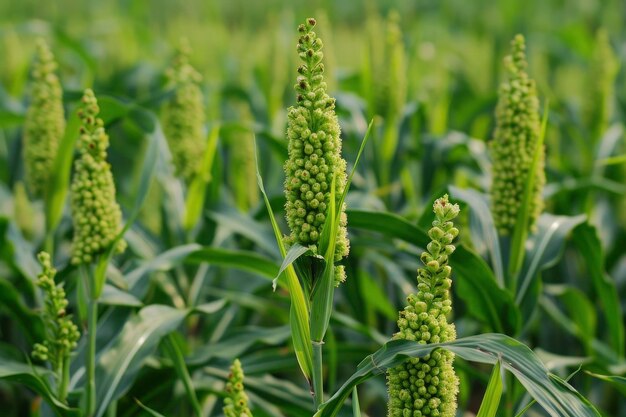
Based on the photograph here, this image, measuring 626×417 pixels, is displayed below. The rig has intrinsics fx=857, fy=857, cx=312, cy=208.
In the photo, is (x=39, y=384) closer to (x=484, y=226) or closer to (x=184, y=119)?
(x=184, y=119)

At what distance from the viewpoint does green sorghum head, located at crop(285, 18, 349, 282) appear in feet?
7.02

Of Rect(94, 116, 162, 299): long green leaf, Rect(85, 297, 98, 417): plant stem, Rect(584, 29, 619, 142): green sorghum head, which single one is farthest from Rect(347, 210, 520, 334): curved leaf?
Rect(584, 29, 619, 142): green sorghum head

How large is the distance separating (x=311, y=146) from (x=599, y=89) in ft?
11.4

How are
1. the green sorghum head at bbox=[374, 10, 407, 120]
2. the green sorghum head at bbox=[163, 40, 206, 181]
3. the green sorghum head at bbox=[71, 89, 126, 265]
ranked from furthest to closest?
the green sorghum head at bbox=[374, 10, 407, 120] → the green sorghum head at bbox=[163, 40, 206, 181] → the green sorghum head at bbox=[71, 89, 126, 265]

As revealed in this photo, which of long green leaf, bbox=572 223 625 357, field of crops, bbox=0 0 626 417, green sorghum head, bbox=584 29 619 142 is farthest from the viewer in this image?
green sorghum head, bbox=584 29 619 142

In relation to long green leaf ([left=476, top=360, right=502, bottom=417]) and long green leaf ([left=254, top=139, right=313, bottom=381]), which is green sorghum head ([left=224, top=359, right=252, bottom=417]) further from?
long green leaf ([left=476, top=360, right=502, bottom=417])

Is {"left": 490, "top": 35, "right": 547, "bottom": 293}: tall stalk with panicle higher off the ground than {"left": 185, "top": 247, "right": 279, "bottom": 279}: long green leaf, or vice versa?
{"left": 490, "top": 35, "right": 547, "bottom": 293}: tall stalk with panicle

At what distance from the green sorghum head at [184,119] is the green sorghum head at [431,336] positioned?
193 cm

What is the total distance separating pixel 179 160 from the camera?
3832 mm

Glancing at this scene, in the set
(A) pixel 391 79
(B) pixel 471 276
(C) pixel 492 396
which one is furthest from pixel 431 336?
(A) pixel 391 79

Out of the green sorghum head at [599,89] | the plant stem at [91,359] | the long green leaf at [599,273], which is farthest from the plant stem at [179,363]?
the green sorghum head at [599,89]

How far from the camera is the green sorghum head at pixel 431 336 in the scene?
81.7 inches

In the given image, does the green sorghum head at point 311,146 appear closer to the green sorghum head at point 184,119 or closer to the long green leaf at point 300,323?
the long green leaf at point 300,323

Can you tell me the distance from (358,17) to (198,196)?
31.9ft
